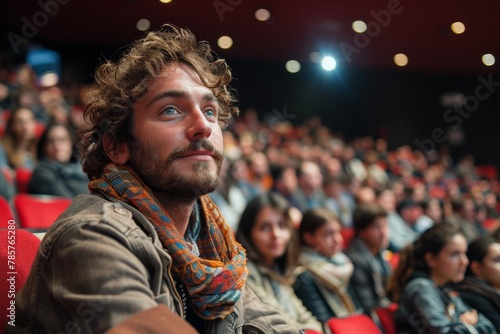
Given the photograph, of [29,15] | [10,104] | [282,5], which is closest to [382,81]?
[282,5]

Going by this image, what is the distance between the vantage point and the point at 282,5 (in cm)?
575

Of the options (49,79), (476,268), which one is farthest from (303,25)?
(476,268)

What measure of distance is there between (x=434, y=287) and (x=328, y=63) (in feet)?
23.0

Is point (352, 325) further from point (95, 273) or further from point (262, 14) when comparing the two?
point (262, 14)

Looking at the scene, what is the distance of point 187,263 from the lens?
887 millimetres

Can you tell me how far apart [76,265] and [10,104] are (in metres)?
4.91

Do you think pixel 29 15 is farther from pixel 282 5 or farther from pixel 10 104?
pixel 282 5

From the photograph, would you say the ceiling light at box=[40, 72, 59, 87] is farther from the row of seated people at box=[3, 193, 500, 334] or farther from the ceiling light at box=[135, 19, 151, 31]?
the row of seated people at box=[3, 193, 500, 334]

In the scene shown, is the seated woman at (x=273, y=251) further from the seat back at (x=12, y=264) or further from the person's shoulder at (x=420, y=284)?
the seat back at (x=12, y=264)

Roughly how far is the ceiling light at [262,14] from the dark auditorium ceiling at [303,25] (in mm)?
73

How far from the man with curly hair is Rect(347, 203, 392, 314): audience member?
1.66 metres

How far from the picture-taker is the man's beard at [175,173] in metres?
0.96

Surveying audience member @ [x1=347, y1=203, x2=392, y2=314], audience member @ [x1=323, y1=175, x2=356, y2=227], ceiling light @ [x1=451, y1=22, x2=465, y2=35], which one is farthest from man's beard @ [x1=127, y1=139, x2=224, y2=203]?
ceiling light @ [x1=451, y1=22, x2=465, y2=35]

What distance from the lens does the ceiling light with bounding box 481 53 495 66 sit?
770 cm
